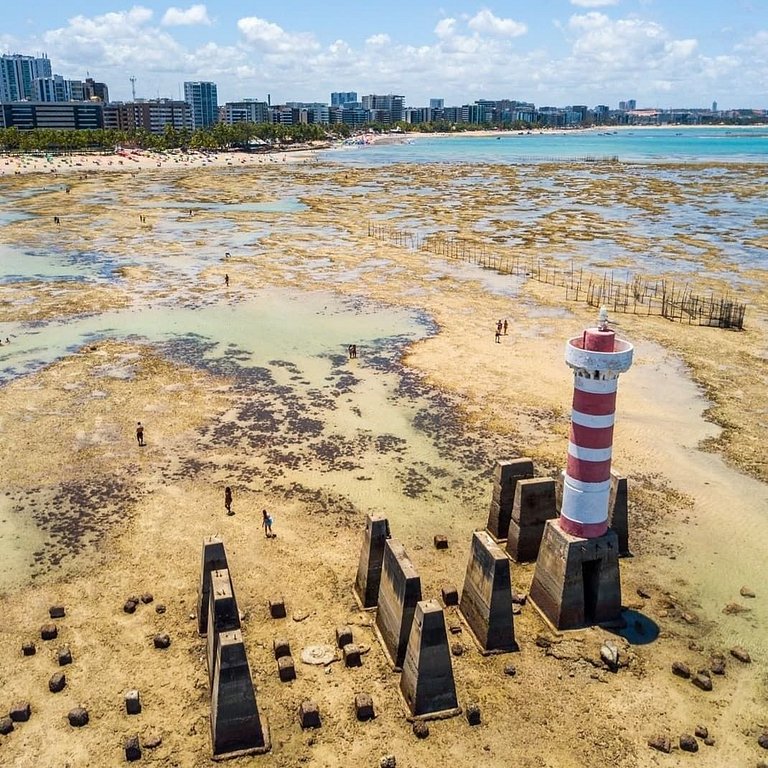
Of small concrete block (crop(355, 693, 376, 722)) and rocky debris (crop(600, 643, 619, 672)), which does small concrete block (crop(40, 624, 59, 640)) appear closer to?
small concrete block (crop(355, 693, 376, 722))

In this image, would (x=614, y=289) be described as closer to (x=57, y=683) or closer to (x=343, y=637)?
(x=343, y=637)

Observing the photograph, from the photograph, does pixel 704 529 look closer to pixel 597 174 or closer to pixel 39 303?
pixel 39 303

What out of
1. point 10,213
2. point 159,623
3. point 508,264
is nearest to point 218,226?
point 10,213

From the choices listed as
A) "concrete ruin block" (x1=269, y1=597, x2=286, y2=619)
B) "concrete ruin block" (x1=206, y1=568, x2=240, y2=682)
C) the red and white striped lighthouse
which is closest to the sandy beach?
"concrete ruin block" (x1=269, y1=597, x2=286, y2=619)

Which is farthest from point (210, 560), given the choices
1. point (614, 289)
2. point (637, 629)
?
point (614, 289)

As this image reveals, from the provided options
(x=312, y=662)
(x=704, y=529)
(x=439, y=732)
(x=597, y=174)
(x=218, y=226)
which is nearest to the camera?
(x=439, y=732)
